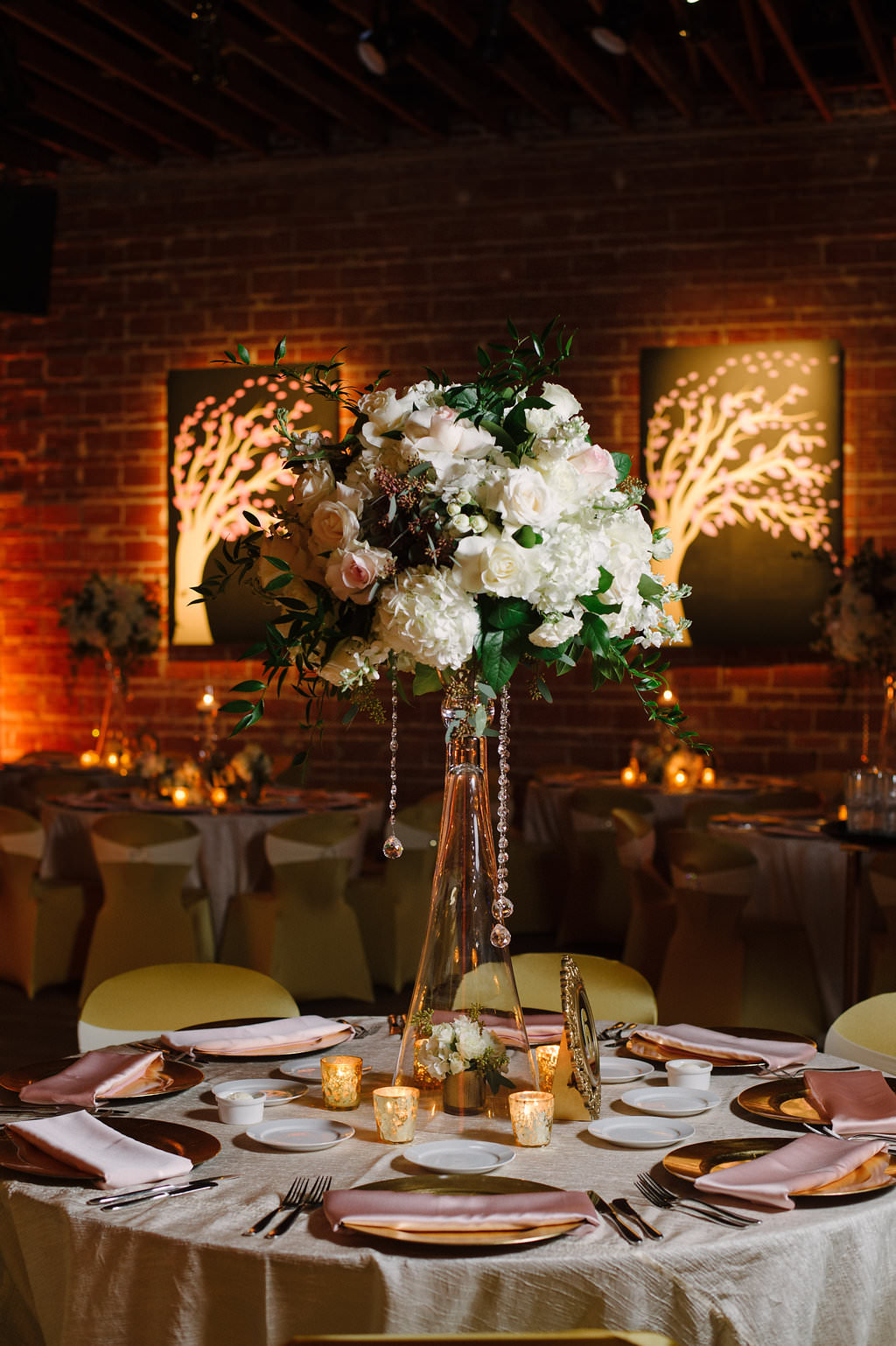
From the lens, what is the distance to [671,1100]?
215cm

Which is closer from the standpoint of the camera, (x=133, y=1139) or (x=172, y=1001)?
(x=133, y=1139)

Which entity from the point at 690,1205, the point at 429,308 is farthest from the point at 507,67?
the point at 690,1205

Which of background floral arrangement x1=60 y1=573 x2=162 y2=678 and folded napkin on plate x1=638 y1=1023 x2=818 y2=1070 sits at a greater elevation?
background floral arrangement x1=60 y1=573 x2=162 y2=678

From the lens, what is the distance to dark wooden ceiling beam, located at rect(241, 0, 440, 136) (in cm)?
646

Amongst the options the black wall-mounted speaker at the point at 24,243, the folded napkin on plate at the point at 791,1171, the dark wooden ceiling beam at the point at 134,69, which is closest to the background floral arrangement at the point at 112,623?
the black wall-mounted speaker at the point at 24,243

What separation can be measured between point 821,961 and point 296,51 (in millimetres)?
5609

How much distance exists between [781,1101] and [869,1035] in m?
0.65

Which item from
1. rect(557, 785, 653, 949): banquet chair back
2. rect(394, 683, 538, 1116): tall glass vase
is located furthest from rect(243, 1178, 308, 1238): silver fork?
rect(557, 785, 653, 949): banquet chair back

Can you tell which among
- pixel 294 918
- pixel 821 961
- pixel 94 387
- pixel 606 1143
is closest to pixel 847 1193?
pixel 606 1143

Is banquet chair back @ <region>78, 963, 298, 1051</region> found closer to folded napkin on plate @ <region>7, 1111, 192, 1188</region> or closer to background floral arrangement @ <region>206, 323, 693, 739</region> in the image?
folded napkin on plate @ <region>7, 1111, 192, 1188</region>

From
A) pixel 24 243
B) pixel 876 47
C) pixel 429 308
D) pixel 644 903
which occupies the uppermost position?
pixel 876 47

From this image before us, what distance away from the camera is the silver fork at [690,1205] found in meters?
1.66

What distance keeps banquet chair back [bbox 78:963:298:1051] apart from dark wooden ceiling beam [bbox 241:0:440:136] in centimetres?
492

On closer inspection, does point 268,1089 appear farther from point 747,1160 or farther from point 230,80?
point 230,80
